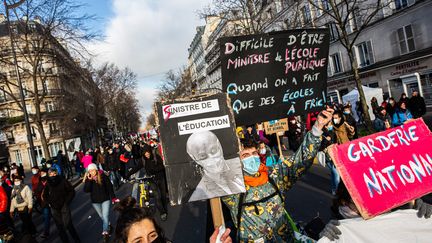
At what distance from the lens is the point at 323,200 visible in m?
6.88

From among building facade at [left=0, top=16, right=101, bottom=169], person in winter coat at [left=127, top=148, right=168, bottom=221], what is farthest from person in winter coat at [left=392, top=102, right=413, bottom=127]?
building facade at [left=0, top=16, right=101, bottom=169]

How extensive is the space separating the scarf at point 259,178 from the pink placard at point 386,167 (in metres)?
0.64

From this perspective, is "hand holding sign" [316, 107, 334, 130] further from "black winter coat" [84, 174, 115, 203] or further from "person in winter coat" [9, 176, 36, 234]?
"person in winter coat" [9, 176, 36, 234]

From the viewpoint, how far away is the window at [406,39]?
2203cm

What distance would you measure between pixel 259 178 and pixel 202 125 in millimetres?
697

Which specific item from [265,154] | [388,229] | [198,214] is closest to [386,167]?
[388,229]

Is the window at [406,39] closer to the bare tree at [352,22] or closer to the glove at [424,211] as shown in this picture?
the bare tree at [352,22]

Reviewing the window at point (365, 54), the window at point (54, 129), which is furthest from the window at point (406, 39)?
the window at point (54, 129)

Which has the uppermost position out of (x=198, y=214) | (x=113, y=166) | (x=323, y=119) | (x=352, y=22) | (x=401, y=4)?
(x=352, y=22)

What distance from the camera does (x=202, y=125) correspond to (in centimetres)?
311

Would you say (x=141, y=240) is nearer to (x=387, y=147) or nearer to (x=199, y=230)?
(x=387, y=147)

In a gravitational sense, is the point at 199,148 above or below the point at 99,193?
above

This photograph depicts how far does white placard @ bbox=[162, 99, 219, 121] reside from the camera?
3111 millimetres

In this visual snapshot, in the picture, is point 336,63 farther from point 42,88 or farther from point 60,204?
point 42,88
